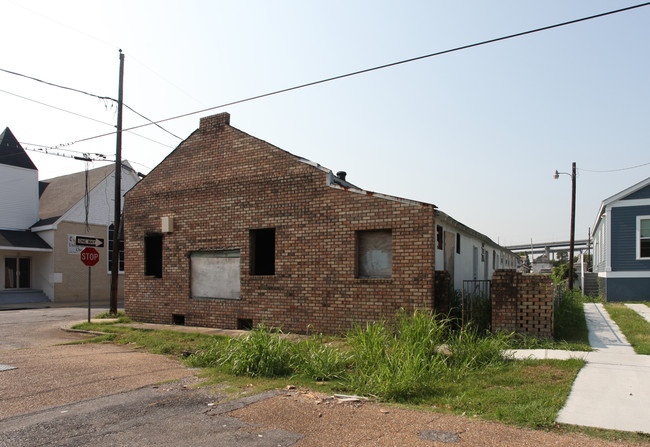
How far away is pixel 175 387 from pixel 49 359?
3714 mm

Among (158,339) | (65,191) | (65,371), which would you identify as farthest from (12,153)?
(65,371)

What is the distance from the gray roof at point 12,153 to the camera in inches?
1039

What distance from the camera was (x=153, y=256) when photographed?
15.0 metres

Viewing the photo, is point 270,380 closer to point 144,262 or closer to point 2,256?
point 144,262

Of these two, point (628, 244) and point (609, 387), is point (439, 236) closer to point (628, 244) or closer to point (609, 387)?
point (609, 387)

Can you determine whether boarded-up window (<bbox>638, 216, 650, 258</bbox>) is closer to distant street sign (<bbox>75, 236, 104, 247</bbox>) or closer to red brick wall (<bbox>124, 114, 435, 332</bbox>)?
red brick wall (<bbox>124, 114, 435, 332</bbox>)

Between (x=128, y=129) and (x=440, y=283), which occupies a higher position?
(x=128, y=129)

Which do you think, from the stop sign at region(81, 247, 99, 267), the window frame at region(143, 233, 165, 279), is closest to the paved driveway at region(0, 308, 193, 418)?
the stop sign at region(81, 247, 99, 267)

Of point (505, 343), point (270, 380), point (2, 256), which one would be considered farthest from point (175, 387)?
point (2, 256)

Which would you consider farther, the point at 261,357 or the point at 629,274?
the point at 629,274

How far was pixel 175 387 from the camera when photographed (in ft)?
22.5

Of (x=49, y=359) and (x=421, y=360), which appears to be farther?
(x=49, y=359)

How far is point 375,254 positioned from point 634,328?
6.53 metres

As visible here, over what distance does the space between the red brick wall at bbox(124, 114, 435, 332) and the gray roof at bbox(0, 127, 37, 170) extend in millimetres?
15939
